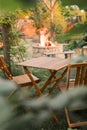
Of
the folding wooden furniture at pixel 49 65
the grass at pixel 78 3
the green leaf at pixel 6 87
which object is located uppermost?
the grass at pixel 78 3

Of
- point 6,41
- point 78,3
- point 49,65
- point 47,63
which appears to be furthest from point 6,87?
point 6,41

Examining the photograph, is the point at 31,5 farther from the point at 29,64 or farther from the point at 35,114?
the point at 29,64

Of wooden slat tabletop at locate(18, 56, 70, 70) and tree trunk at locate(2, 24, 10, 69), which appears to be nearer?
wooden slat tabletop at locate(18, 56, 70, 70)

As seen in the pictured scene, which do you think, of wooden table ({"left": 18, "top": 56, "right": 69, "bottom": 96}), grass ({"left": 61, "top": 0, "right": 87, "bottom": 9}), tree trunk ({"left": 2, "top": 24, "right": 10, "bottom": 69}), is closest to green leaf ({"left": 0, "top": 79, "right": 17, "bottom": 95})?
grass ({"left": 61, "top": 0, "right": 87, "bottom": 9})

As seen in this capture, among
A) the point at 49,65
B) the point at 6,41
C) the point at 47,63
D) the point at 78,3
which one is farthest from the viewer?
the point at 6,41

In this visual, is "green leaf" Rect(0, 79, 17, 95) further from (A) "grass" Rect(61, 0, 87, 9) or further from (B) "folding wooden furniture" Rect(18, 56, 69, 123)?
(B) "folding wooden furniture" Rect(18, 56, 69, 123)

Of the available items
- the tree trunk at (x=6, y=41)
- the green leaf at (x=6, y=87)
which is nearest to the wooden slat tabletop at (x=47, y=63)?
the tree trunk at (x=6, y=41)

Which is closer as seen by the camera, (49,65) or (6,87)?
(6,87)

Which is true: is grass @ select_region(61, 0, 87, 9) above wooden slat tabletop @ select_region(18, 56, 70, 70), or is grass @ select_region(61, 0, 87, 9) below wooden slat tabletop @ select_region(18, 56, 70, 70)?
above

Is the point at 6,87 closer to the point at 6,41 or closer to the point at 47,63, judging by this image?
the point at 47,63

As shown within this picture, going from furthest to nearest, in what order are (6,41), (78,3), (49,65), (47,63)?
1. (6,41)
2. (47,63)
3. (49,65)
4. (78,3)

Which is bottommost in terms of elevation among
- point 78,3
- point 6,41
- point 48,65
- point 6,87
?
point 48,65

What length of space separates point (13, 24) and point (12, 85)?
568 centimetres

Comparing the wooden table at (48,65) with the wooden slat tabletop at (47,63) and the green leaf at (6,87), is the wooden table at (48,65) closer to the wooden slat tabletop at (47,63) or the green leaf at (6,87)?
the wooden slat tabletop at (47,63)
